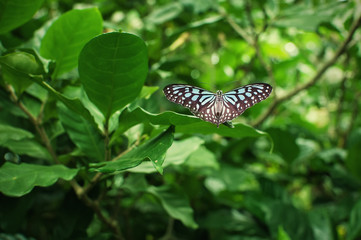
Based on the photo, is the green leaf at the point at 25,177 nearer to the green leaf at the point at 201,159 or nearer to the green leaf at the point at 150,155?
the green leaf at the point at 150,155

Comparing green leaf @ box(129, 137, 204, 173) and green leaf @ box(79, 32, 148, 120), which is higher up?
green leaf @ box(79, 32, 148, 120)

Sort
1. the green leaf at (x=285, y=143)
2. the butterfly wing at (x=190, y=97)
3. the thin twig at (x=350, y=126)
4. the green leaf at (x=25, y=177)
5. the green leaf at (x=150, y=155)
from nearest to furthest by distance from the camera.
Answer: the green leaf at (x=150, y=155) → the green leaf at (x=25, y=177) → the butterfly wing at (x=190, y=97) → the green leaf at (x=285, y=143) → the thin twig at (x=350, y=126)

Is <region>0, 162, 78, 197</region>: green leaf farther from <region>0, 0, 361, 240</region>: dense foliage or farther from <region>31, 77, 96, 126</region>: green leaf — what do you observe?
<region>31, 77, 96, 126</region>: green leaf

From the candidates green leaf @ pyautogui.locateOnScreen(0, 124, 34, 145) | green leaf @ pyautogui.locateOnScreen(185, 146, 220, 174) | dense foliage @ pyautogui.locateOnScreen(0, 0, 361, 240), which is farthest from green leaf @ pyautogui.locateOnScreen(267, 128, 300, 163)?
green leaf @ pyautogui.locateOnScreen(0, 124, 34, 145)

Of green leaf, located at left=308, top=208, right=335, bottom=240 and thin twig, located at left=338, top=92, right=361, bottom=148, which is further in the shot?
thin twig, located at left=338, top=92, right=361, bottom=148

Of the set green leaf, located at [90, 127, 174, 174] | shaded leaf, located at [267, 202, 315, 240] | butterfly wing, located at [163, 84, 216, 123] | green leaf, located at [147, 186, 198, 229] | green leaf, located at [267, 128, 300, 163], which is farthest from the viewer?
green leaf, located at [267, 128, 300, 163]

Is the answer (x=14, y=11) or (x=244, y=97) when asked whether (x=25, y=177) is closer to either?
(x=14, y=11)

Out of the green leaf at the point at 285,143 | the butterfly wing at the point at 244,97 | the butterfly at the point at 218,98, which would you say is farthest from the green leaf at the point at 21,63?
the green leaf at the point at 285,143
